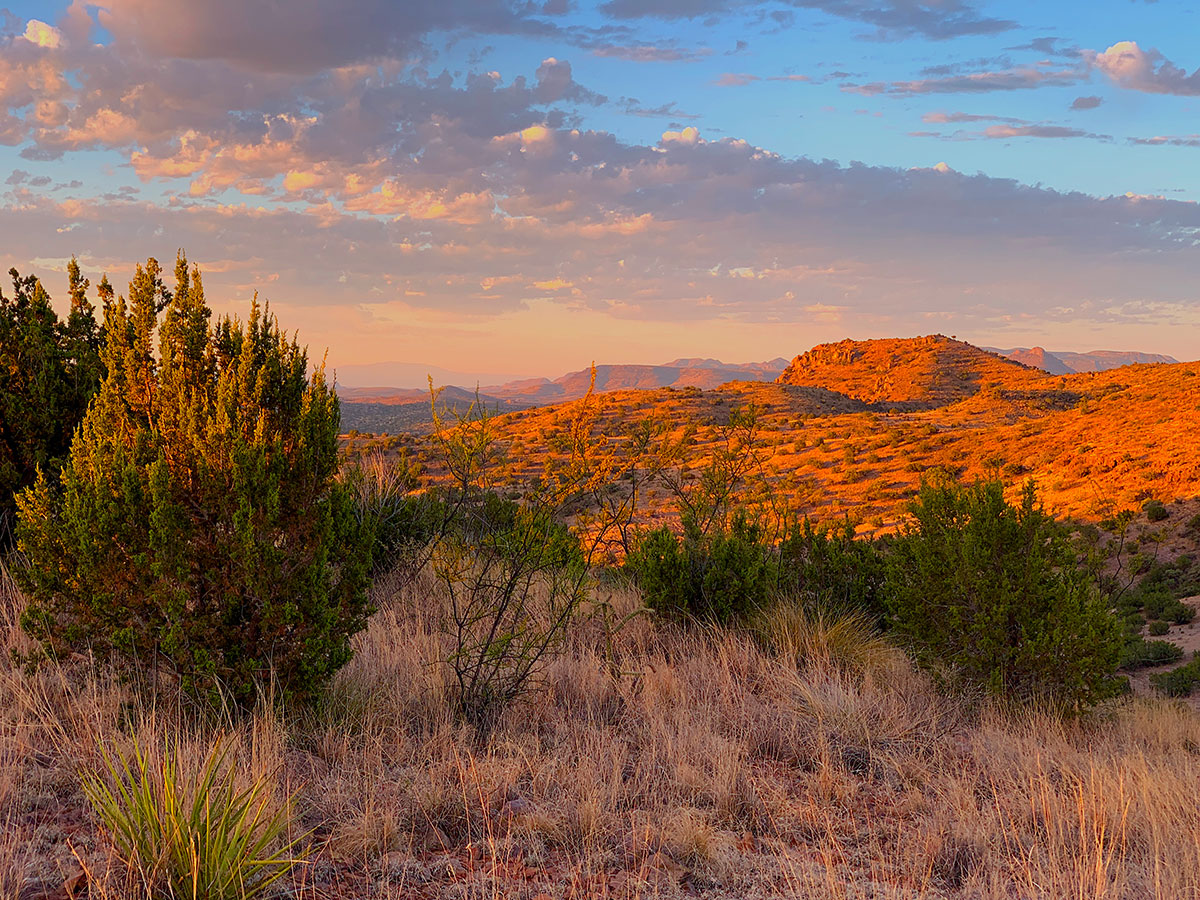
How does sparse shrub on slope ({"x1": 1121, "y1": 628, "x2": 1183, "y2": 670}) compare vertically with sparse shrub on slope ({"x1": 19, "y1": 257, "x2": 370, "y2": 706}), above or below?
below

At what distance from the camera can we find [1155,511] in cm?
2119

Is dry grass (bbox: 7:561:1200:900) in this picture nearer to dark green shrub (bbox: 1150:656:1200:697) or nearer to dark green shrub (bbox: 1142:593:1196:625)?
dark green shrub (bbox: 1150:656:1200:697)

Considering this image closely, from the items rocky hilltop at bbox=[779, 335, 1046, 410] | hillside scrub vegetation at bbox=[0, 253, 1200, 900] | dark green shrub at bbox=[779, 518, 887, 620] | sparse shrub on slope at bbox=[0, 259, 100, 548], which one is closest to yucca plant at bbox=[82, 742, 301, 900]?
hillside scrub vegetation at bbox=[0, 253, 1200, 900]

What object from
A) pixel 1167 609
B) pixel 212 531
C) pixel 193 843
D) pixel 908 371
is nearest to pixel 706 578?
pixel 212 531

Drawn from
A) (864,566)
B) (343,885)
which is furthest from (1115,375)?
(343,885)

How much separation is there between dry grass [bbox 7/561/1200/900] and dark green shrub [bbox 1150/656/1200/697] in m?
5.70

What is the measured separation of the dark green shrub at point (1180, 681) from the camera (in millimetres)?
10406

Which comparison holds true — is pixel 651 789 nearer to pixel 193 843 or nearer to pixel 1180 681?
pixel 193 843

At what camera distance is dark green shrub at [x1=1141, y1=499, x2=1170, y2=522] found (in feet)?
69.2

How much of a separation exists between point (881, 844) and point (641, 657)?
9.92 feet

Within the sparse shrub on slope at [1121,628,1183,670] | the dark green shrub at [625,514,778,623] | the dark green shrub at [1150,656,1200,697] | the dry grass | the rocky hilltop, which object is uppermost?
the rocky hilltop

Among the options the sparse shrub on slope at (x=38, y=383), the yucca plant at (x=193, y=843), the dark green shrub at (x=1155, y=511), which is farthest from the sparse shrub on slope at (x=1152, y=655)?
the sparse shrub on slope at (x=38, y=383)

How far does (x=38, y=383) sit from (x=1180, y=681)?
13.9 metres

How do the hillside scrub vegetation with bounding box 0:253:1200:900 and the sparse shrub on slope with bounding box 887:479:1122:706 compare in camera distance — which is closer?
the hillside scrub vegetation with bounding box 0:253:1200:900
